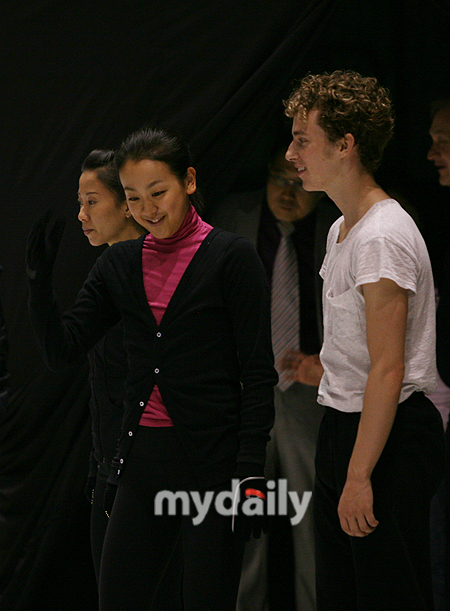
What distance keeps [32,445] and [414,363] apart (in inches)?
53.5

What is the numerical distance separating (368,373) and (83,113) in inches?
56.1

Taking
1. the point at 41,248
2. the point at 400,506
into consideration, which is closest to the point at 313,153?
the point at 41,248

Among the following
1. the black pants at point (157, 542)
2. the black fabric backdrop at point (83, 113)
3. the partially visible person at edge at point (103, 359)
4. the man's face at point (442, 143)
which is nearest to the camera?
the black pants at point (157, 542)

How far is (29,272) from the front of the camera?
159 cm

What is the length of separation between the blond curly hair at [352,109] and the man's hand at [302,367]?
3.79 ft

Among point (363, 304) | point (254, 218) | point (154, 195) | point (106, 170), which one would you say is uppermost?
point (254, 218)

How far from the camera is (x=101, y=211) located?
2.00 meters

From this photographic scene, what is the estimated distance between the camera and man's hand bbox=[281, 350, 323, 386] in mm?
2590

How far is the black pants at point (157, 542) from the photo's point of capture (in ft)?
A: 4.91

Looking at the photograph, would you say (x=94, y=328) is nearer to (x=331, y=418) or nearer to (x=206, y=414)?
(x=206, y=414)

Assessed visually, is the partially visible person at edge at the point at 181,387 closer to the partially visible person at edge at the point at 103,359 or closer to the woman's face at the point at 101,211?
the partially visible person at edge at the point at 103,359

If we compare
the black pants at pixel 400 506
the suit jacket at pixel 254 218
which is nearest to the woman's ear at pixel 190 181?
the black pants at pixel 400 506

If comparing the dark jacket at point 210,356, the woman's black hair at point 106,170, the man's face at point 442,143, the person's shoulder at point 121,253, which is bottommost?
the dark jacket at point 210,356

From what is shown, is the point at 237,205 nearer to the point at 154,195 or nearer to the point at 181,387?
the point at 154,195
